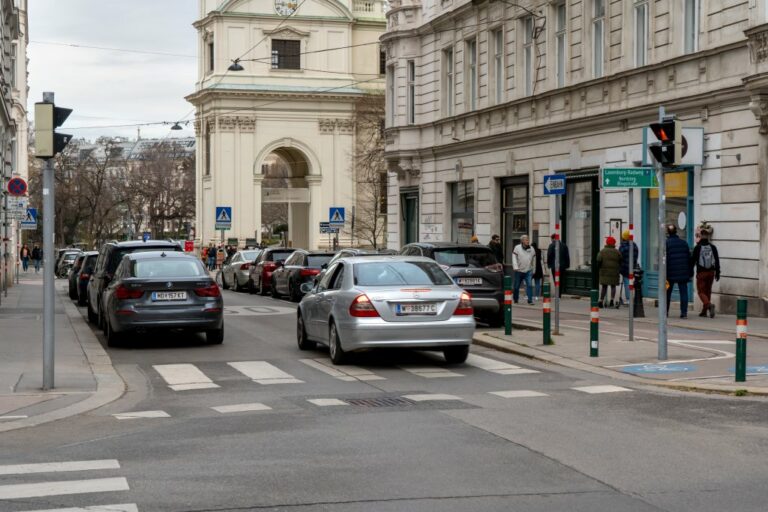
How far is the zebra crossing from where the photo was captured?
7.41 meters

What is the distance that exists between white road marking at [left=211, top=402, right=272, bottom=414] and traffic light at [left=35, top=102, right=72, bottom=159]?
11.5ft

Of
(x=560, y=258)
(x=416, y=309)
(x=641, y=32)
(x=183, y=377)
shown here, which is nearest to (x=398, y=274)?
(x=416, y=309)

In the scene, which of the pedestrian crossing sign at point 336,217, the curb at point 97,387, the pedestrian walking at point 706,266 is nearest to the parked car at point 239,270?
the pedestrian crossing sign at point 336,217

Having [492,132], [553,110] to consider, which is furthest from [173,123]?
[553,110]

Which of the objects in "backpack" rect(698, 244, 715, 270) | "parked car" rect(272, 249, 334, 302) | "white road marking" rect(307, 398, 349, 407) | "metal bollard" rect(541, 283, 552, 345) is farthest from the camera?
"parked car" rect(272, 249, 334, 302)

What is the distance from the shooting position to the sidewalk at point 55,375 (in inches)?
473

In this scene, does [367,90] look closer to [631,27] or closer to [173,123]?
[173,123]

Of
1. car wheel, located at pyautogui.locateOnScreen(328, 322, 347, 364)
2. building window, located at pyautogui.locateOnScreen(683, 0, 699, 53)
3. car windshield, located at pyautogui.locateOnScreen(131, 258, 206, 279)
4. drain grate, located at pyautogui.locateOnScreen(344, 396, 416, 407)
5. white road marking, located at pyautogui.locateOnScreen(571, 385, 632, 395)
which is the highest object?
building window, located at pyautogui.locateOnScreen(683, 0, 699, 53)

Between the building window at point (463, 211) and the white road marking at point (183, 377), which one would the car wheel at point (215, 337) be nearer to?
the white road marking at point (183, 377)

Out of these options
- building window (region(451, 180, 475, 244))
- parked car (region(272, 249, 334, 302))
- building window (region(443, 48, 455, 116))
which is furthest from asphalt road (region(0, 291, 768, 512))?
building window (region(443, 48, 455, 116))

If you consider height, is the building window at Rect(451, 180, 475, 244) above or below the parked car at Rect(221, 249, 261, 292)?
above

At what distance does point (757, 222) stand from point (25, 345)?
1347cm

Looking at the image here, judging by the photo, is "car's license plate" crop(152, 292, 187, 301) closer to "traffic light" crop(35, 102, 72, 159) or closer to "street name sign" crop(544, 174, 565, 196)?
"traffic light" crop(35, 102, 72, 159)

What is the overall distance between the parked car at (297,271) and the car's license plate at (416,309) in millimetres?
15577
